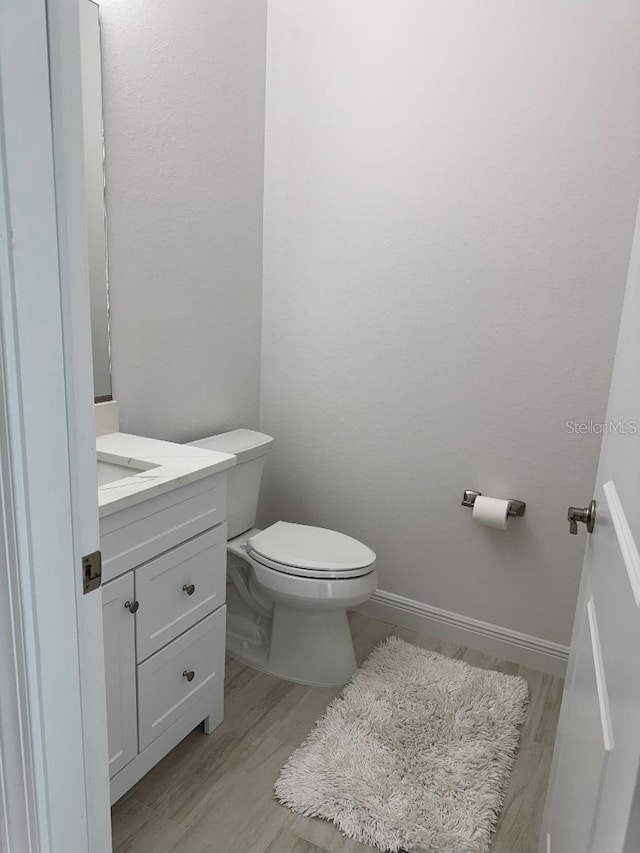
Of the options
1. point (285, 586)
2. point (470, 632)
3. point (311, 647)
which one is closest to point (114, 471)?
point (285, 586)

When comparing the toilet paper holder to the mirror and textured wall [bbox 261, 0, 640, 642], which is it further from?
the mirror

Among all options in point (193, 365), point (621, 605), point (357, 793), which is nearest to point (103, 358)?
point (193, 365)

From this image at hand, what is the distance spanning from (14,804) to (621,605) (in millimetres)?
855

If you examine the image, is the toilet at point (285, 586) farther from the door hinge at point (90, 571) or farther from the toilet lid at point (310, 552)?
the door hinge at point (90, 571)

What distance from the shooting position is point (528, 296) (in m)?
2.16

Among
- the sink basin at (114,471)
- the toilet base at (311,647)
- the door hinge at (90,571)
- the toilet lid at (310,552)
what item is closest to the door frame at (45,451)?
the door hinge at (90,571)

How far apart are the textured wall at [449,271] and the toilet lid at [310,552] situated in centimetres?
36

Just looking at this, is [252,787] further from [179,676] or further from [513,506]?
[513,506]

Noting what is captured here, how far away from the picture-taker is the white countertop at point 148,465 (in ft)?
4.83

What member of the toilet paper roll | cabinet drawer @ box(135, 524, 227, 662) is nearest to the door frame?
cabinet drawer @ box(135, 524, 227, 662)

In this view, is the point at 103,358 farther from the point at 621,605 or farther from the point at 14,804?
the point at 621,605

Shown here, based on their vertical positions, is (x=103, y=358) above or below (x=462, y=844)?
above

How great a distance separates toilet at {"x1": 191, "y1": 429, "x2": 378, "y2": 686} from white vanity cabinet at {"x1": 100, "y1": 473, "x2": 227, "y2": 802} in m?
0.29

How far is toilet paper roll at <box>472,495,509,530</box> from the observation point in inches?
88.7
